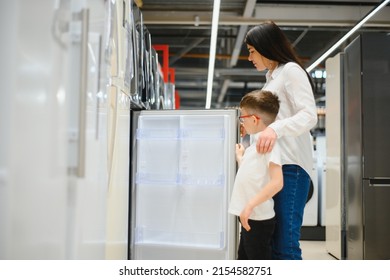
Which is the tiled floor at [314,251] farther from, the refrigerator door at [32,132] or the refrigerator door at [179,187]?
the refrigerator door at [32,132]

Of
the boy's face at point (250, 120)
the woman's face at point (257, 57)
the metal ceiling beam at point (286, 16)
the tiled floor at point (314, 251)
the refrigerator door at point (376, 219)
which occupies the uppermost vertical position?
the metal ceiling beam at point (286, 16)

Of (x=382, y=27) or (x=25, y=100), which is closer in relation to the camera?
(x=25, y=100)

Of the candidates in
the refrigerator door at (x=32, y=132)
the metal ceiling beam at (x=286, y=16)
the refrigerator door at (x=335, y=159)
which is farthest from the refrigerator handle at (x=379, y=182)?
the refrigerator door at (x=32, y=132)

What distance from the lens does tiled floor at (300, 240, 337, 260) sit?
13.3ft

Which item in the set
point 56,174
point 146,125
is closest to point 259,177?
point 56,174

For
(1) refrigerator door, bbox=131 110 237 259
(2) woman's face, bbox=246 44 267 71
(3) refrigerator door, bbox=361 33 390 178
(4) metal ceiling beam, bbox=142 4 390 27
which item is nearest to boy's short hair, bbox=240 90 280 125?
(2) woman's face, bbox=246 44 267 71

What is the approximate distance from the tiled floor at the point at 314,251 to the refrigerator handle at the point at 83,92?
313 cm

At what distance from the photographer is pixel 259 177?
169 cm

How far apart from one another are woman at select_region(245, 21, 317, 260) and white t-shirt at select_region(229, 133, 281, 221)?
0.14 feet

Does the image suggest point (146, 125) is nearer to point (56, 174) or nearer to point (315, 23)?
point (56, 174)

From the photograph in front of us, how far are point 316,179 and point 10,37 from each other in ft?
14.9

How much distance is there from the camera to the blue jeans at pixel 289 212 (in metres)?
1.65

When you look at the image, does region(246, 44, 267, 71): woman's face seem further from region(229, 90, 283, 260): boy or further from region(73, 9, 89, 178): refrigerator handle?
region(73, 9, 89, 178): refrigerator handle
